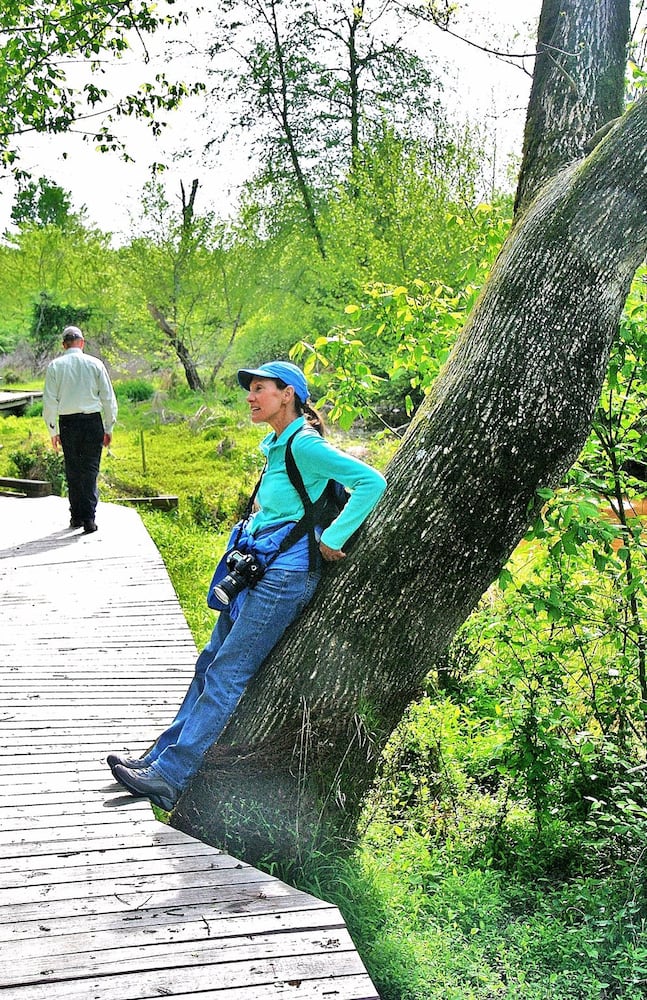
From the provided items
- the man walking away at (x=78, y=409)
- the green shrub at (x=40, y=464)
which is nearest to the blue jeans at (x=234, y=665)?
the man walking away at (x=78, y=409)

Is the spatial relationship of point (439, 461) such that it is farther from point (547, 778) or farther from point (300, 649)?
point (547, 778)

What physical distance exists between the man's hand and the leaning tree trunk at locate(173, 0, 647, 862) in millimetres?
99

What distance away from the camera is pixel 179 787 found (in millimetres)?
3703

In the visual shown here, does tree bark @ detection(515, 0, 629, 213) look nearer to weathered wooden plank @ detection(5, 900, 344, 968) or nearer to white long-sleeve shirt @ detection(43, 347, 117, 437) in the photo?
weathered wooden plank @ detection(5, 900, 344, 968)

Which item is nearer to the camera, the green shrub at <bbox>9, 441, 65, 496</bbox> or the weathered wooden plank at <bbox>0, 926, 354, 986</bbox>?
the weathered wooden plank at <bbox>0, 926, 354, 986</bbox>

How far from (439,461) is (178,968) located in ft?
6.81

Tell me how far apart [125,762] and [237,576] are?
3.22ft

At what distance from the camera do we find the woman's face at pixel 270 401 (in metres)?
3.81

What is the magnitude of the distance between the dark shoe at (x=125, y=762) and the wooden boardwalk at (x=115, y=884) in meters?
0.11

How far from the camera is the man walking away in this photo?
8.97 meters

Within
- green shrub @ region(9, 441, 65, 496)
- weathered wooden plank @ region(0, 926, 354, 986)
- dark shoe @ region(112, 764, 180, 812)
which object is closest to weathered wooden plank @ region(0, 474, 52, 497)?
green shrub @ region(9, 441, 65, 496)

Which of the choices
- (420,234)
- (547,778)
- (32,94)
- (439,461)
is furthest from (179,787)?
(420,234)

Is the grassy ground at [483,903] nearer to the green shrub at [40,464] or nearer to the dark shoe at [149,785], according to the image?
the dark shoe at [149,785]

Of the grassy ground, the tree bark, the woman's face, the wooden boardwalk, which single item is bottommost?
the grassy ground
